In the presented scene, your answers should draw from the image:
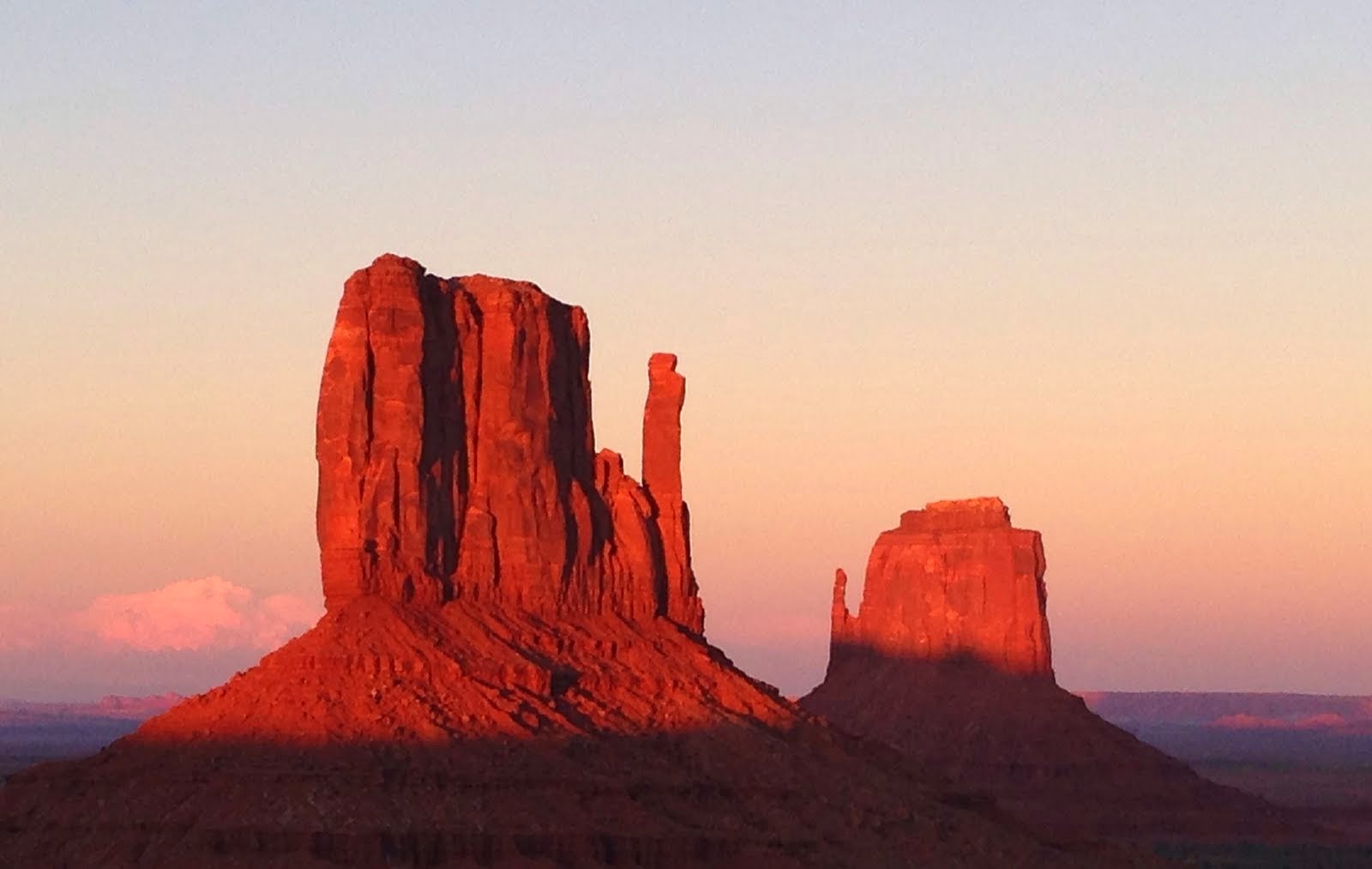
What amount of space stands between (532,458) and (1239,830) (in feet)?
264

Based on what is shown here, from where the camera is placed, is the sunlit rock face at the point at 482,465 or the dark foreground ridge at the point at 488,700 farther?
the sunlit rock face at the point at 482,465

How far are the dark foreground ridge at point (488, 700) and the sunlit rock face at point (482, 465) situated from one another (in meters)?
0.11

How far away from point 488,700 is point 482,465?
1354 cm

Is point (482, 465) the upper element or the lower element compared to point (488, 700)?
upper

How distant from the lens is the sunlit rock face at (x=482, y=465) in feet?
410

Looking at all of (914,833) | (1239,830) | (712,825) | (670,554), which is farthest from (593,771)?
(1239,830)

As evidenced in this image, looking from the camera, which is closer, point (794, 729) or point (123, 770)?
point (123, 770)

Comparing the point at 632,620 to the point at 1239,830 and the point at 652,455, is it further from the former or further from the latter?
the point at 1239,830

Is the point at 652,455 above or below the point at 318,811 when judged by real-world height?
above

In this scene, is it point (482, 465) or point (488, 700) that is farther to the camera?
point (482, 465)

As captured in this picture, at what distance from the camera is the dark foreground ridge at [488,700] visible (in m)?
113

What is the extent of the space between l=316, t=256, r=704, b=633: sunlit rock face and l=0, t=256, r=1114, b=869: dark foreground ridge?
0.11 m

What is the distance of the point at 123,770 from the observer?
4569 inches

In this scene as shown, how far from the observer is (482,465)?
130m
